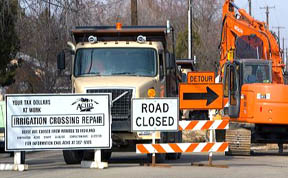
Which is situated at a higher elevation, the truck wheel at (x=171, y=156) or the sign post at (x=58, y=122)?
the sign post at (x=58, y=122)

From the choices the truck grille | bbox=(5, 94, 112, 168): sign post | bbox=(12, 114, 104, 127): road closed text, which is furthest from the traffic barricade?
the truck grille

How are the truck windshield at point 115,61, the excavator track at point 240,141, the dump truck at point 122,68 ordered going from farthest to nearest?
1. the excavator track at point 240,141
2. the truck windshield at point 115,61
3. the dump truck at point 122,68

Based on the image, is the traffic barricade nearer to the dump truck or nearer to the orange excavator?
the dump truck

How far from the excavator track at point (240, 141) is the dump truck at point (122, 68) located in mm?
3867

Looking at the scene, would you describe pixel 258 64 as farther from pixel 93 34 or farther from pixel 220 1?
pixel 220 1

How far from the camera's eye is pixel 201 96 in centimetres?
1831

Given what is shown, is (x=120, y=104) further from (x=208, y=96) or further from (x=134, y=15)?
(x=134, y=15)

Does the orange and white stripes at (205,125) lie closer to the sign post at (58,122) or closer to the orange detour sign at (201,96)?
the orange detour sign at (201,96)

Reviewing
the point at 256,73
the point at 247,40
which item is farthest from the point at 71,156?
the point at 247,40

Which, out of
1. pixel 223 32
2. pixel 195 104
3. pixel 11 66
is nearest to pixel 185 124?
pixel 195 104

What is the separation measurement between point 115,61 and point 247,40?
9601mm

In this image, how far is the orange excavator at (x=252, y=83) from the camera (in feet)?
75.0

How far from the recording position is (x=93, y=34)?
770 inches

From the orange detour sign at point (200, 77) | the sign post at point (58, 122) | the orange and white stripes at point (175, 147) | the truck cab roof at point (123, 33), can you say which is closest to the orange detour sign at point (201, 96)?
the orange and white stripes at point (175, 147)
